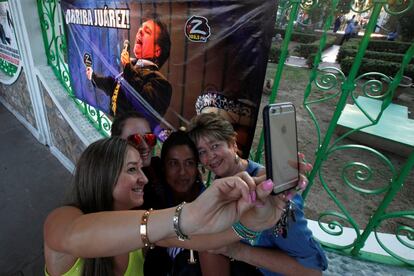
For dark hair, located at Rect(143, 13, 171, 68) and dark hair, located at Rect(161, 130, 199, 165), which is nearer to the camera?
dark hair, located at Rect(161, 130, 199, 165)

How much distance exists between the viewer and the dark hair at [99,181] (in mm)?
1176

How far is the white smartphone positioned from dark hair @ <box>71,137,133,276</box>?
0.75m

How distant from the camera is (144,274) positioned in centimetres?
136

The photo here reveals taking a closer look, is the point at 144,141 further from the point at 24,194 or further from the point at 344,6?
the point at 24,194

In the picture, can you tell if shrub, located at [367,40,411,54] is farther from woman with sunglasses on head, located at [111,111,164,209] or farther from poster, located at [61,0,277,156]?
woman with sunglasses on head, located at [111,111,164,209]

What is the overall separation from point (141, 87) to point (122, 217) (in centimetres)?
188

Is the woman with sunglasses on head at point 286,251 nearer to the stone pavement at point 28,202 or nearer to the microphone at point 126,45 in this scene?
the stone pavement at point 28,202

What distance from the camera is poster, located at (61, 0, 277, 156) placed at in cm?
162

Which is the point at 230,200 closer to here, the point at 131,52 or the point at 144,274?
the point at 144,274

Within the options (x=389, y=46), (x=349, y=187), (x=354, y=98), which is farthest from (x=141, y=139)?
(x=389, y=46)

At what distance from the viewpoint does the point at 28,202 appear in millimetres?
3059

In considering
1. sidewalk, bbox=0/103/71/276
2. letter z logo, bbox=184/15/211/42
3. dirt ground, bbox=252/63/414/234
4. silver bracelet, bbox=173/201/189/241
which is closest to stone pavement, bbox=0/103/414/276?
sidewalk, bbox=0/103/71/276

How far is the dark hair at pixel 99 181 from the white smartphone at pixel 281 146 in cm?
75

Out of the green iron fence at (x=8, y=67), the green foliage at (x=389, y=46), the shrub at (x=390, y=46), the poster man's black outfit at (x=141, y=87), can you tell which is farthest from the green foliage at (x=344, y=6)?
the shrub at (x=390, y=46)
